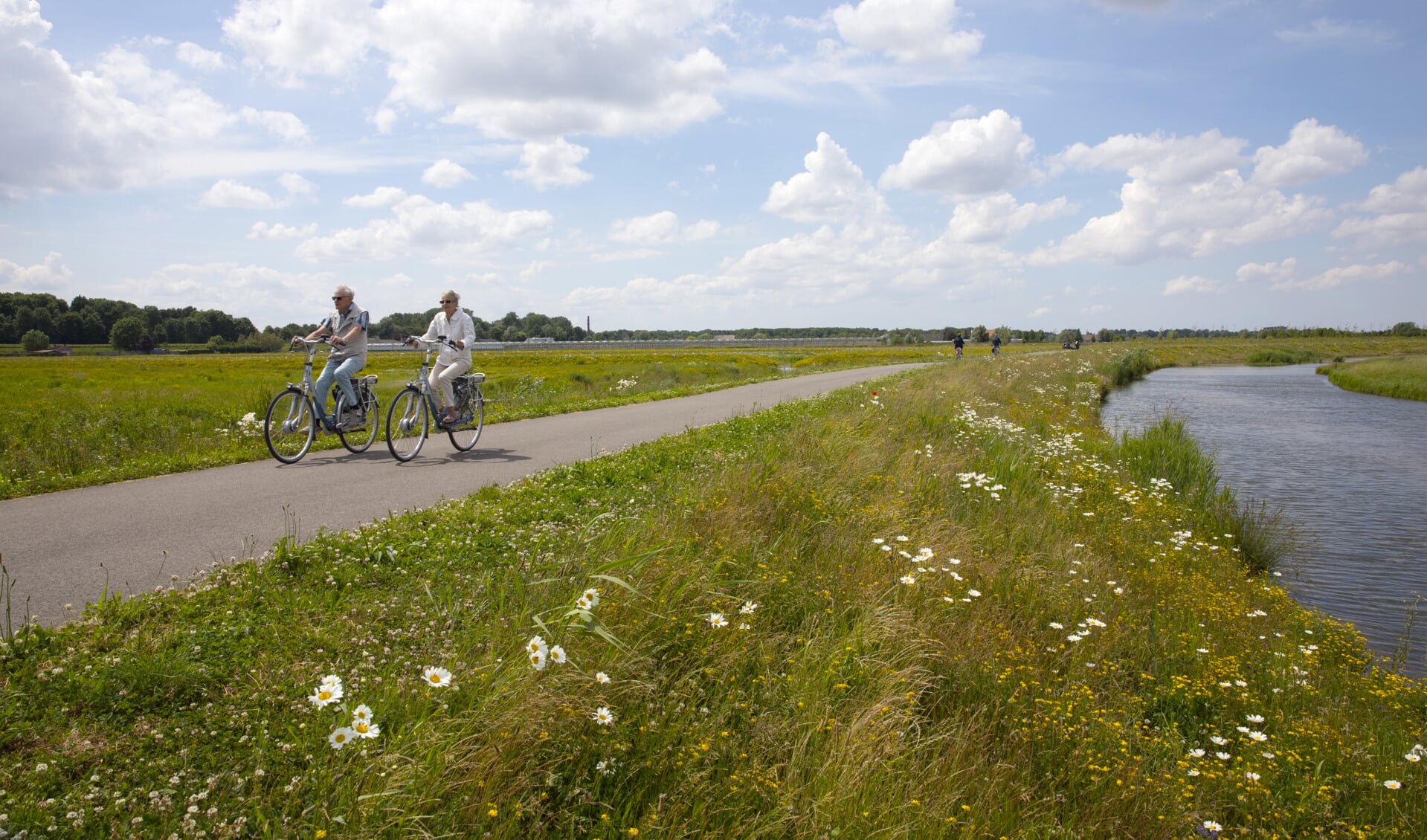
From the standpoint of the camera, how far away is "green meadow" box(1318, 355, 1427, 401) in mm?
37625

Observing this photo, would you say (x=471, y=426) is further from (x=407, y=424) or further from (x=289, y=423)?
(x=289, y=423)

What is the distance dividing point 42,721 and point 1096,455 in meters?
15.3

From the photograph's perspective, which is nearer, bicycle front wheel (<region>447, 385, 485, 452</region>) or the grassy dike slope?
the grassy dike slope

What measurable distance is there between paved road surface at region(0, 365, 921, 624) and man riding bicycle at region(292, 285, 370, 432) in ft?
1.98

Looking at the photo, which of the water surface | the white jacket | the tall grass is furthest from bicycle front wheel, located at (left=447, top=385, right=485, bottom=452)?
the tall grass

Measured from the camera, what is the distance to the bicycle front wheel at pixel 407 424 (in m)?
10.0

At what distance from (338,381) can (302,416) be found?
62 cm

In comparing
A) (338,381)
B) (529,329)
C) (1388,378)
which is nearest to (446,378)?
(338,381)

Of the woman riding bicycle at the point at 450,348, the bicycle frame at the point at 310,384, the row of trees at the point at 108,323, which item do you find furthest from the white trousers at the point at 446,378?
the row of trees at the point at 108,323

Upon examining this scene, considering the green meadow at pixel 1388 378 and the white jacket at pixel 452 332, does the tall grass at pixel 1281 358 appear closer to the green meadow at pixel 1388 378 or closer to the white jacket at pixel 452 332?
the green meadow at pixel 1388 378

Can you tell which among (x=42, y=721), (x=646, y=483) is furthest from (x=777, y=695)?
(x=646, y=483)

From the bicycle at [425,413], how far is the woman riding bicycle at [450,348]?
86mm

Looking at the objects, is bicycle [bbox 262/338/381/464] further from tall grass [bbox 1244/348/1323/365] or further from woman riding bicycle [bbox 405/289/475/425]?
tall grass [bbox 1244/348/1323/365]

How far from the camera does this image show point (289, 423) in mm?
9602
